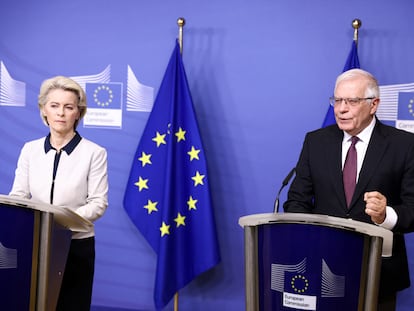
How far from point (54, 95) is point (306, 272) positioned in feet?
4.78

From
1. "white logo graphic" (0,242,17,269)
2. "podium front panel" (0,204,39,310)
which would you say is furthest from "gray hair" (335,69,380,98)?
"white logo graphic" (0,242,17,269)

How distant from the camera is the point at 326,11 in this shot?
3896 mm

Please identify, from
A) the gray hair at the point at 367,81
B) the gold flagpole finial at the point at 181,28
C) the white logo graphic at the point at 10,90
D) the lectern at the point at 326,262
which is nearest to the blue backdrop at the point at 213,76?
the white logo graphic at the point at 10,90

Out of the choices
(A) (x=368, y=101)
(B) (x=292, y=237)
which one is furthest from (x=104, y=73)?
(B) (x=292, y=237)

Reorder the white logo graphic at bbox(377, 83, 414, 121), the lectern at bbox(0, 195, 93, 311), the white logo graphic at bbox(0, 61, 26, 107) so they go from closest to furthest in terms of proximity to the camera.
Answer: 1. the lectern at bbox(0, 195, 93, 311)
2. the white logo graphic at bbox(377, 83, 414, 121)
3. the white logo graphic at bbox(0, 61, 26, 107)

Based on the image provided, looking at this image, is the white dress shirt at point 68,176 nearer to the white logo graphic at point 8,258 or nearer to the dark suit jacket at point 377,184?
the white logo graphic at point 8,258

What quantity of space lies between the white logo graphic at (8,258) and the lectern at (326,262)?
36.1 inches

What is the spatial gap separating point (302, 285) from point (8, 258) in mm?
1035

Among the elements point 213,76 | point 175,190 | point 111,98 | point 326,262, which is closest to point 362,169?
point 326,262

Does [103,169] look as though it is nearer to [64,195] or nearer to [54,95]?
[64,195]

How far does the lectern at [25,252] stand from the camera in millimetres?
2092

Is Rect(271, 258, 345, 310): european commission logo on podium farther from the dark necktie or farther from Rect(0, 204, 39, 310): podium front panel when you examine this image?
Rect(0, 204, 39, 310): podium front panel

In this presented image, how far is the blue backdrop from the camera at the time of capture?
3.90 m

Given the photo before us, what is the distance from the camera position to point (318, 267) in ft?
6.31
